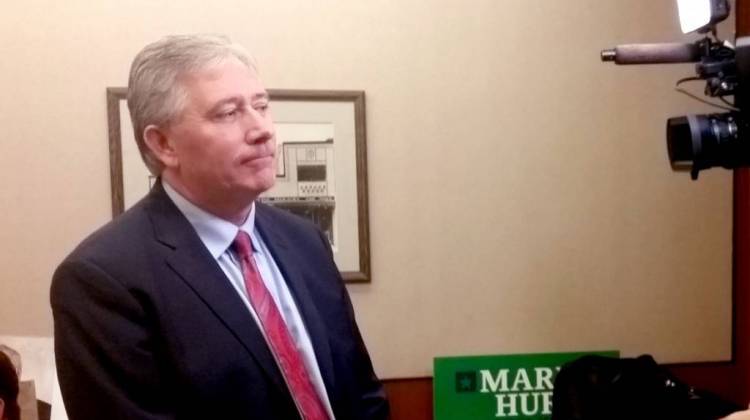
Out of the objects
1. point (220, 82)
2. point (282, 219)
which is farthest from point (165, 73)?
point (282, 219)

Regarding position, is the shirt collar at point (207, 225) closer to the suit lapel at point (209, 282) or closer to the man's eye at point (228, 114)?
the suit lapel at point (209, 282)

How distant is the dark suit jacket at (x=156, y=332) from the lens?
105 centimetres

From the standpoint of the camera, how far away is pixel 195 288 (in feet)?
3.70

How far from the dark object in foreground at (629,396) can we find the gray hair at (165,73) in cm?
124

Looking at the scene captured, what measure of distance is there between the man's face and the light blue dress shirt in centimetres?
3

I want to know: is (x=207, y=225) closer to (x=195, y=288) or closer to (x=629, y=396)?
(x=195, y=288)

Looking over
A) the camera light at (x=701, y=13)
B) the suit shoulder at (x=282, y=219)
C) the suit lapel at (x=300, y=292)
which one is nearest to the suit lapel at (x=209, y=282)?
the suit lapel at (x=300, y=292)

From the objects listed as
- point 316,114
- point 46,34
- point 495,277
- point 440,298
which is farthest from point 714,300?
point 46,34

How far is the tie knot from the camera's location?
4.06 ft

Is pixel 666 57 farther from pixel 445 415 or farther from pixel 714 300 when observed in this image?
pixel 445 415

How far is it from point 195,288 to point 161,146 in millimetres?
235

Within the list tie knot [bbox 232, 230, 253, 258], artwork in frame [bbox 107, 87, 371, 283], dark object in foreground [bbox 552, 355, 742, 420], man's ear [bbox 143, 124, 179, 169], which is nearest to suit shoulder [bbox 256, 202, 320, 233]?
tie knot [bbox 232, 230, 253, 258]

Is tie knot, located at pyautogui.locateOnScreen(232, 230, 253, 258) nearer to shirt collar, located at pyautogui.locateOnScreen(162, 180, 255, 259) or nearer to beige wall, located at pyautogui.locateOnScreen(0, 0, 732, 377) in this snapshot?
shirt collar, located at pyautogui.locateOnScreen(162, 180, 255, 259)

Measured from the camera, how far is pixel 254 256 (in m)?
1.27
